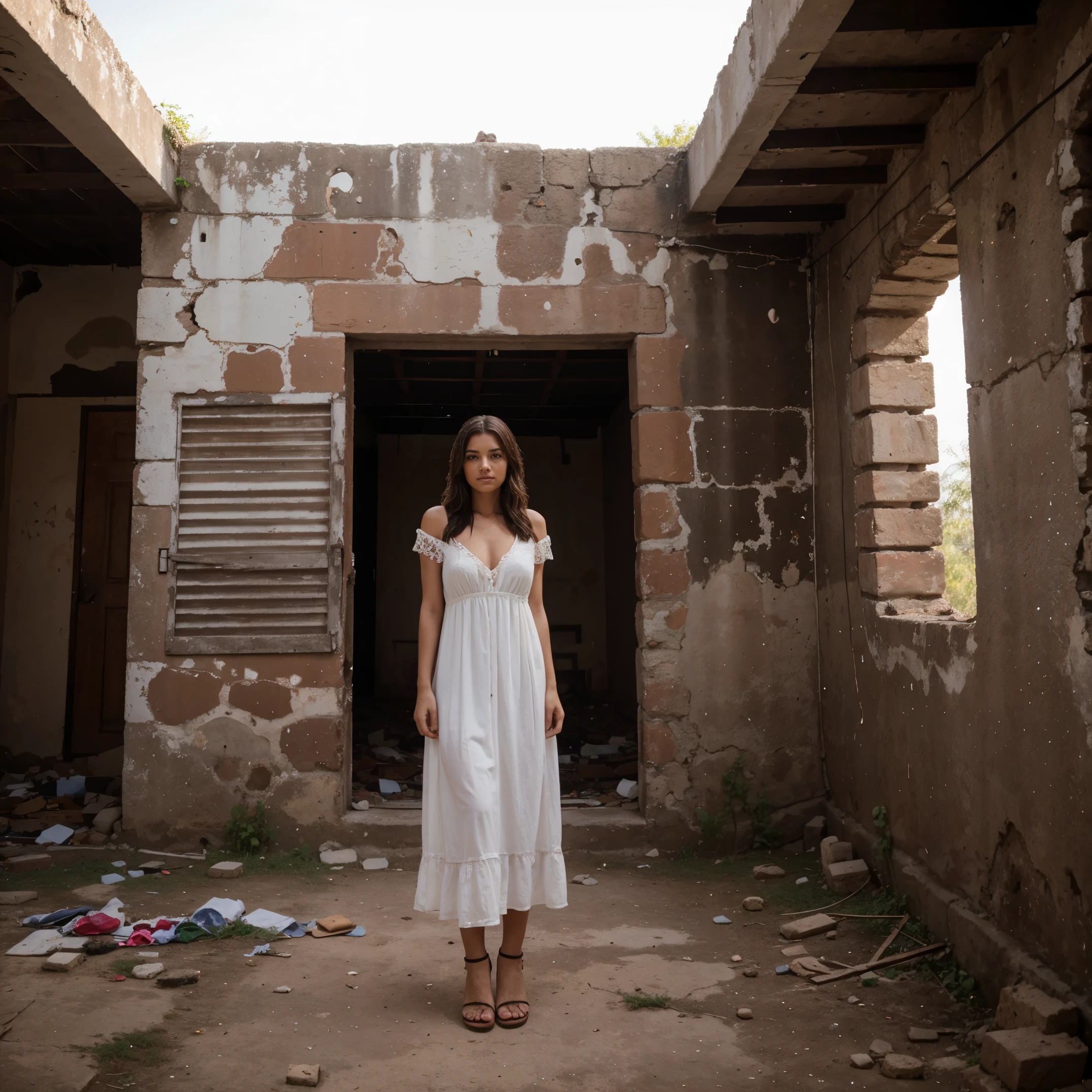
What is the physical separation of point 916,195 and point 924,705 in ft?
6.71

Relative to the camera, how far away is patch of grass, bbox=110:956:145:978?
338 centimetres

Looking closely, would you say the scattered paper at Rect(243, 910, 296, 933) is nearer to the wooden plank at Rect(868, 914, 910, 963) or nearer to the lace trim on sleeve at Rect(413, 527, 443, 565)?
the lace trim on sleeve at Rect(413, 527, 443, 565)

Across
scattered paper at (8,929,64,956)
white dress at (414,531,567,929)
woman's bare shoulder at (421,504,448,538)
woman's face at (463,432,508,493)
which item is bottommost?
scattered paper at (8,929,64,956)

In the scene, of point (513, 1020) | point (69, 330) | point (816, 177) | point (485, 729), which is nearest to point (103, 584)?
point (69, 330)

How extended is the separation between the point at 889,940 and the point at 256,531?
342cm

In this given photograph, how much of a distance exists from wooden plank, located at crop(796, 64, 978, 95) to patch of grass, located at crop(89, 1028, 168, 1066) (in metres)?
3.90

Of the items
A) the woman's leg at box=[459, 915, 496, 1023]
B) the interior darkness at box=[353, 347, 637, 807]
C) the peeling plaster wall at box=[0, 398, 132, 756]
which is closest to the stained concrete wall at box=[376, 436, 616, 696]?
the interior darkness at box=[353, 347, 637, 807]

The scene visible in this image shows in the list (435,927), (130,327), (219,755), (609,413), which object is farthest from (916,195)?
(609,413)

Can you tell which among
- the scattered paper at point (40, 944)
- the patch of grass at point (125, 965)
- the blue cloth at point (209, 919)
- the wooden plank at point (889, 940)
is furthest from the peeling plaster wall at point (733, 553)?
the scattered paper at point (40, 944)

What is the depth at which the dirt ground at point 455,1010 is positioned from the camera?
8.77 ft

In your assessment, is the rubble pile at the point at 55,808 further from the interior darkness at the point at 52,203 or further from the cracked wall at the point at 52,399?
the interior darkness at the point at 52,203

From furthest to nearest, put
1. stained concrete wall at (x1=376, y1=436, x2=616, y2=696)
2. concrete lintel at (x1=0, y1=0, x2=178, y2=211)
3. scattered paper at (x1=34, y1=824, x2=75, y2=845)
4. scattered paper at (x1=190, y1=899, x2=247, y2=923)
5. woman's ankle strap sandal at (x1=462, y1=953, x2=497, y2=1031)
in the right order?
stained concrete wall at (x1=376, y1=436, x2=616, y2=696), scattered paper at (x1=34, y1=824, x2=75, y2=845), scattered paper at (x1=190, y1=899, x2=247, y2=923), concrete lintel at (x1=0, y1=0, x2=178, y2=211), woman's ankle strap sandal at (x1=462, y1=953, x2=497, y2=1031)

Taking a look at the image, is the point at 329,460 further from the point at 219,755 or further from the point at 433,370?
the point at 433,370

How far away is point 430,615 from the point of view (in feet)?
10.5
